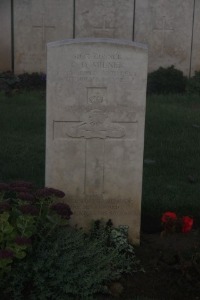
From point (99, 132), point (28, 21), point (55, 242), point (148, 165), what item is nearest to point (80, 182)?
point (99, 132)

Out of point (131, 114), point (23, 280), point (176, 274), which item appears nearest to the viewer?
point (23, 280)

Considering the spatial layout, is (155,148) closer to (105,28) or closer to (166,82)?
(166,82)

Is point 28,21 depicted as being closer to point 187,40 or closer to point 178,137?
point 187,40

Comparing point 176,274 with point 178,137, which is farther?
point 178,137

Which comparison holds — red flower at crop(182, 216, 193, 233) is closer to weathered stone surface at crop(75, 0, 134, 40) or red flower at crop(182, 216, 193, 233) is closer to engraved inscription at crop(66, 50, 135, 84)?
engraved inscription at crop(66, 50, 135, 84)

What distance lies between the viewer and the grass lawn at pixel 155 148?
6.21 m

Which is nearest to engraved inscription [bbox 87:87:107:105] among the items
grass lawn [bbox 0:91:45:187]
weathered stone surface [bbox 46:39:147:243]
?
weathered stone surface [bbox 46:39:147:243]

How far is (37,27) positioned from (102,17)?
145 cm

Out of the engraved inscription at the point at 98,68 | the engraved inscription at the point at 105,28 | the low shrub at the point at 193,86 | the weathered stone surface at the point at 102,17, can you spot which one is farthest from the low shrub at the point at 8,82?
the engraved inscription at the point at 98,68

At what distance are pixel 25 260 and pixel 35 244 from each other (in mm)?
153

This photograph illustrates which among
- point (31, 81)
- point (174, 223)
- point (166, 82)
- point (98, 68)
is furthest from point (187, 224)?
point (31, 81)

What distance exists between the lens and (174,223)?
207 inches

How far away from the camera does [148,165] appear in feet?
23.9

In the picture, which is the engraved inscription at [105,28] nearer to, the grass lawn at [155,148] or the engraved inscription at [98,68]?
the grass lawn at [155,148]
